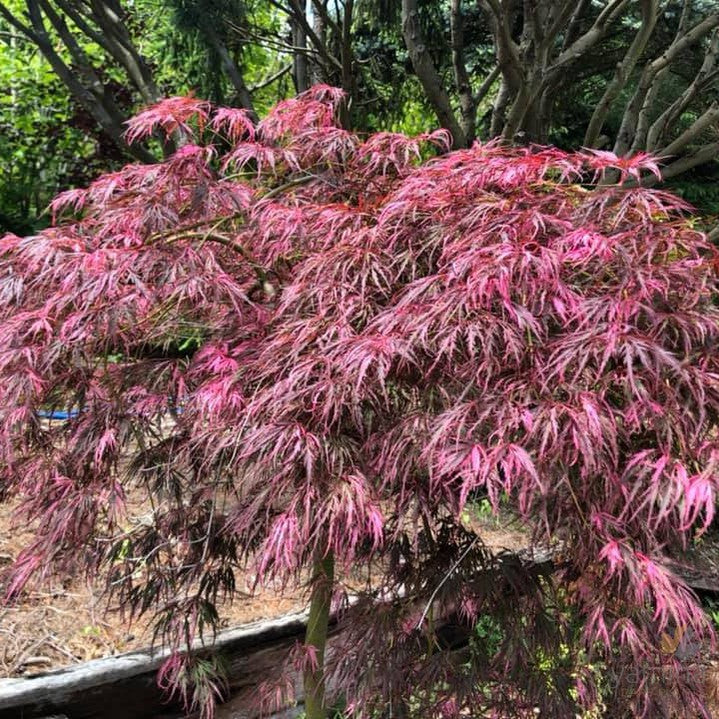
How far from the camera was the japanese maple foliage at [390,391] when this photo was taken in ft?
4.51

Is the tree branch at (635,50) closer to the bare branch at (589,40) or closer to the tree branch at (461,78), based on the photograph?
the bare branch at (589,40)

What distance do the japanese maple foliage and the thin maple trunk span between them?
7 centimetres

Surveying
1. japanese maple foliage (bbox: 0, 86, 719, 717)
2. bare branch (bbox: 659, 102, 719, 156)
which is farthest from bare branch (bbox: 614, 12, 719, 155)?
japanese maple foliage (bbox: 0, 86, 719, 717)

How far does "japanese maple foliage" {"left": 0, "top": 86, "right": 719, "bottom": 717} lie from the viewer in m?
1.38

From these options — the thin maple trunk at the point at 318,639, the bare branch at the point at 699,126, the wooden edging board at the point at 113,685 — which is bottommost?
the wooden edging board at the point at 113,685

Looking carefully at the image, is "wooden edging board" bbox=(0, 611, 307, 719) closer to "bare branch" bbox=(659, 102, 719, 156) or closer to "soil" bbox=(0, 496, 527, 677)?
"soil" bbox=(0, 496, 527, 677)

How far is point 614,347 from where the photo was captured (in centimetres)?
134

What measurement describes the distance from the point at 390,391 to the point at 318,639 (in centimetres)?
98

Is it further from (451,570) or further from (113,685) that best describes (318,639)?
(113,685)

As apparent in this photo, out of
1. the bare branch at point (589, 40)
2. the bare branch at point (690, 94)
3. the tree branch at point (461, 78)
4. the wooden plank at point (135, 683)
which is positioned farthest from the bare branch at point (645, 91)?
the wooden plank at point (135, 683)

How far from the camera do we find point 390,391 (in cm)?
159

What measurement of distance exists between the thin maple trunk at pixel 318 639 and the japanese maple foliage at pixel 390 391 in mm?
68

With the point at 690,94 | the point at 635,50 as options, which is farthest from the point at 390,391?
the point at 690,94

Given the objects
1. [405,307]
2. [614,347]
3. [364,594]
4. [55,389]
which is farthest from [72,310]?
[614,347]
